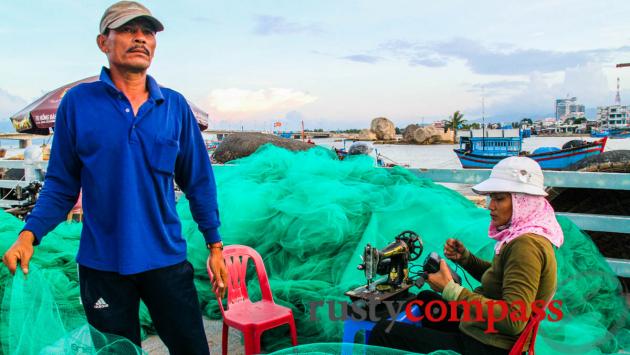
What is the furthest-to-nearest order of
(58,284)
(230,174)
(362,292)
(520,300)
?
(230,174) < (58,284) < (362,292) < (520,300)

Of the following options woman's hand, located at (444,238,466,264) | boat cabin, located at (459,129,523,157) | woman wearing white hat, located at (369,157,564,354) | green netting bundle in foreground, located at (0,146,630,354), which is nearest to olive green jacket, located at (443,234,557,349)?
woman wearing white hat, located at (369,157,564,354)

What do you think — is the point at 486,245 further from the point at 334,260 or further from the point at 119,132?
the point at 119,132

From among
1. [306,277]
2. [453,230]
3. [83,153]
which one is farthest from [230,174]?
[83,153]

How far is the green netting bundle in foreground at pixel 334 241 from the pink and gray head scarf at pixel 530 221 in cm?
90

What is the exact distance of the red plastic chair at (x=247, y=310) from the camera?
3129 mm

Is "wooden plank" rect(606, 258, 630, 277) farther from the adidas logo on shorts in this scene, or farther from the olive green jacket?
the adidas logo on shorts

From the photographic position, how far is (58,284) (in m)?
3.86

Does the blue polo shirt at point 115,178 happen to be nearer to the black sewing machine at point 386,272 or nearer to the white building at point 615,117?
the black sewing machine at point 386,272

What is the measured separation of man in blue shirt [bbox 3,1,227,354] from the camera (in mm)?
1984

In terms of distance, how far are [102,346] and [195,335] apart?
0.39 m

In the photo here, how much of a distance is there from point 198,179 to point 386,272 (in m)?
1.13

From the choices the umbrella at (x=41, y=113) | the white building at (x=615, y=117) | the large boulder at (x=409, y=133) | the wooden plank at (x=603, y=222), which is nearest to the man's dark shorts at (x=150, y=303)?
the wooden plank at (x=603, y=222)

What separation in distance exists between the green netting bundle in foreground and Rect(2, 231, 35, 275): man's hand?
823mm

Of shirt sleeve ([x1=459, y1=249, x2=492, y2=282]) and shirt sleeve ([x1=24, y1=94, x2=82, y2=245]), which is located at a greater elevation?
shirt sleeve ([x1=24, y1=94, x2=82, y2=245])
